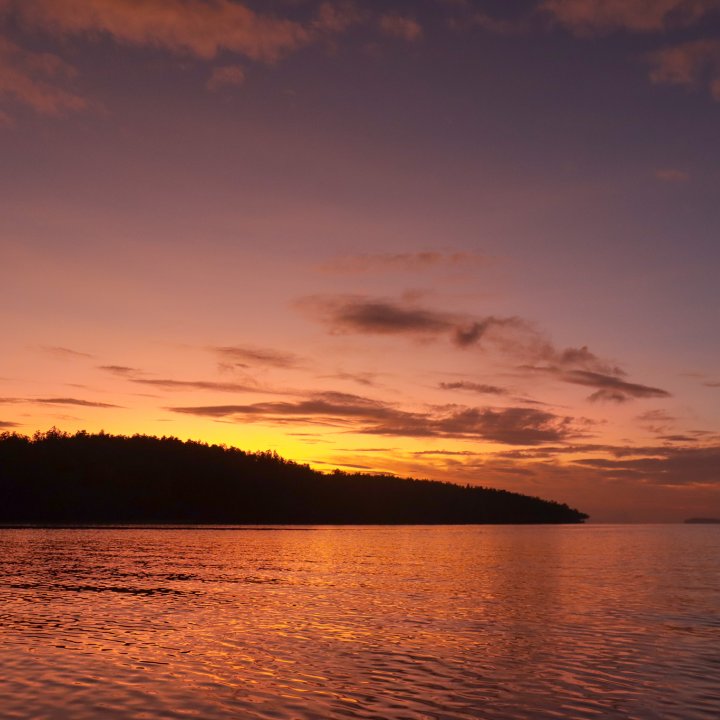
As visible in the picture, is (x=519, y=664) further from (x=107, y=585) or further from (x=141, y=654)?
(x=107, y=585)

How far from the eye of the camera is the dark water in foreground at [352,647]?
81.2 feet

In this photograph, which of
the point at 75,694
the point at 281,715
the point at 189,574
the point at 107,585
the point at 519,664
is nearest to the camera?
the point at 281,715

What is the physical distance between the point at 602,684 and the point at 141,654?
18125 millimetres

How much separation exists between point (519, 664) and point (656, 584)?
141 ft

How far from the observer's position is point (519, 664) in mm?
31734

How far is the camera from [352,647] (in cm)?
3478

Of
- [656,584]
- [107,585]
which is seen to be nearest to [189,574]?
[107,585]

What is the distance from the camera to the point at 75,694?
2506 centimetres

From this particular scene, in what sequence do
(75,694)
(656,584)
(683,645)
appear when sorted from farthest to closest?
(656,584), (683,645), (75,694)

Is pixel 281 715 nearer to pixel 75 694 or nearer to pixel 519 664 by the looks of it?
pixel 75 694

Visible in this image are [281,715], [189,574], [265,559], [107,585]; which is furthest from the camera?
[265,559]

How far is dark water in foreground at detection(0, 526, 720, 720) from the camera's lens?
24.8 m

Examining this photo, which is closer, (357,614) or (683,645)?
(683,645)

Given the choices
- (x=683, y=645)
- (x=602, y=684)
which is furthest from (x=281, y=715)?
(x=683, y=645)
